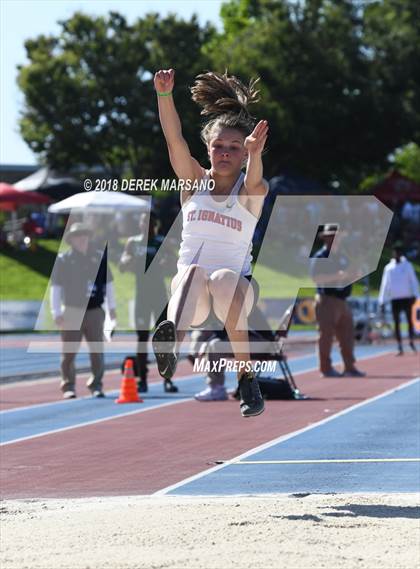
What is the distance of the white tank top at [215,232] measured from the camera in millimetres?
7809

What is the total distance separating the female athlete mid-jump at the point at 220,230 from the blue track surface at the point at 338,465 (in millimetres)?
1227

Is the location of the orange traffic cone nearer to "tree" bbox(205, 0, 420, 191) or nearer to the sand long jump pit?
the sand long jump pit

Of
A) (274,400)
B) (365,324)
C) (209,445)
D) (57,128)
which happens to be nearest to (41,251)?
(57,128)

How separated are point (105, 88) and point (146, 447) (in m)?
41.6

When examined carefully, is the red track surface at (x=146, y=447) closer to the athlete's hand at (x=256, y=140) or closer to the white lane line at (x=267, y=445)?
the white lane line at (x=267, y=445)

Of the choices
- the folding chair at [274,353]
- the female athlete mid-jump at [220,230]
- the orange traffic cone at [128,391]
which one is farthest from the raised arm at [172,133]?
the orange traffic cone at [128,391]

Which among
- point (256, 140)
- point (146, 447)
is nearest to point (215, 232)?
point (256, 140)

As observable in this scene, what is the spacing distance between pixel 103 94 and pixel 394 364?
1272 inches

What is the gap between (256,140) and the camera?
25.0 feet

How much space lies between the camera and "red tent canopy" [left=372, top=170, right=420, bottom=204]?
52969mm

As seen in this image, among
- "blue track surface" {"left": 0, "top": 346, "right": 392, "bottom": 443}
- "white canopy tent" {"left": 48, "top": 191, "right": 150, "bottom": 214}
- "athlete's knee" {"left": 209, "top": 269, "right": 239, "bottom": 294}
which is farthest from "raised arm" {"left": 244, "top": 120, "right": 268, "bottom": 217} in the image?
"white canopy tent" {"left": 48, "top": 191, "right": 150, "bottom": 214}

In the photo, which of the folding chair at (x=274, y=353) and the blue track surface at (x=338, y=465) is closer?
the blue track surface at (x=338, y=465)

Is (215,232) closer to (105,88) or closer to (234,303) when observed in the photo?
(234,303)

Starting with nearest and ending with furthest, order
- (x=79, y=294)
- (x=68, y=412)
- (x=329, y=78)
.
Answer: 1. (x=68, y=412)
2. (x=79, y=294)
3. (x=329, y=78)
